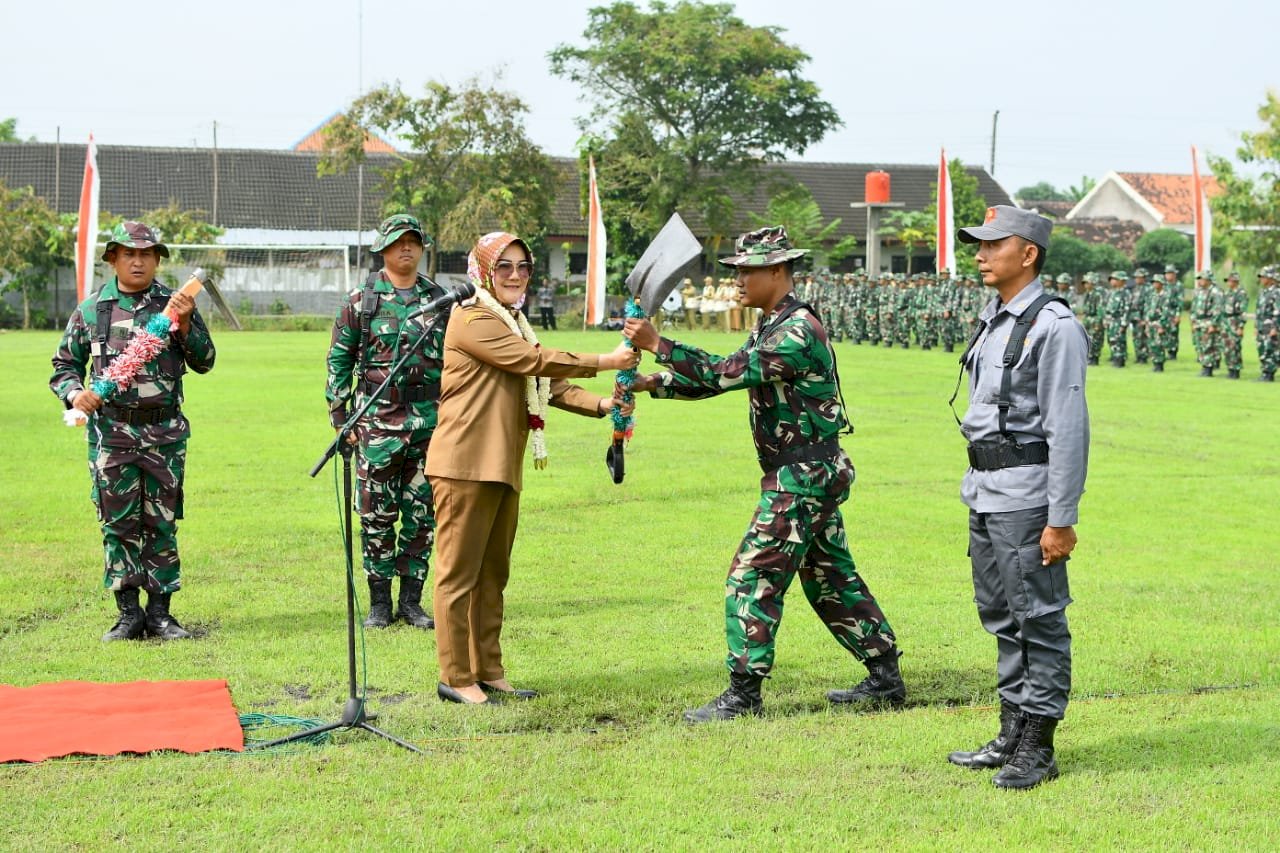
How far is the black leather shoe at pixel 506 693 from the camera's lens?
22.2 feet

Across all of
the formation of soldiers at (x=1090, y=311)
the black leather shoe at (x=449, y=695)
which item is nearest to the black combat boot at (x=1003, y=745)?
the black leather shoe at (x=449, y=695)

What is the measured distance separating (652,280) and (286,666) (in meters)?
2.77

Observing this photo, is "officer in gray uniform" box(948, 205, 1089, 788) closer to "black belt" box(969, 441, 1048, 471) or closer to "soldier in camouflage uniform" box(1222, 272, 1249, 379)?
"black belt" box(969, 441, 1048, 471)

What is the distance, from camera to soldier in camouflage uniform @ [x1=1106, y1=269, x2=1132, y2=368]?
3212cm

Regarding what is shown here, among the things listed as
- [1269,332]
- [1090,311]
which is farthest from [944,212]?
[1269,332]

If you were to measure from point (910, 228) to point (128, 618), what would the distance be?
53498 millimetres

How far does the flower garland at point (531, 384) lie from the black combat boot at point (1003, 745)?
2.38 metres

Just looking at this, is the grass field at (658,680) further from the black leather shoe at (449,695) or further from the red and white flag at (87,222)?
the red and white flag at (87,222)

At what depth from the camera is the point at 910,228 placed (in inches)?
2320

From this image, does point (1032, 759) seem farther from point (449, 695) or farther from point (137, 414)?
point (137, 414)

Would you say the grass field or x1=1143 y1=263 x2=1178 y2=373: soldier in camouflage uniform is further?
x1=1143 y1=263 x2=1178 y2=373: soldier in camouflage uniform

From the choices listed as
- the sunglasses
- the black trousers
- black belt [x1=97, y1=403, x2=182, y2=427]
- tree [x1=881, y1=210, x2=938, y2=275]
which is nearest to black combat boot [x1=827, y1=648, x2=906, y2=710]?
the black trousers

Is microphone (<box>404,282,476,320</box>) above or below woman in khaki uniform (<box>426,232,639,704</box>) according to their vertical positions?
above

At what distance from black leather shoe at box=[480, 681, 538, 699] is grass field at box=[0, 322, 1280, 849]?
14cm
